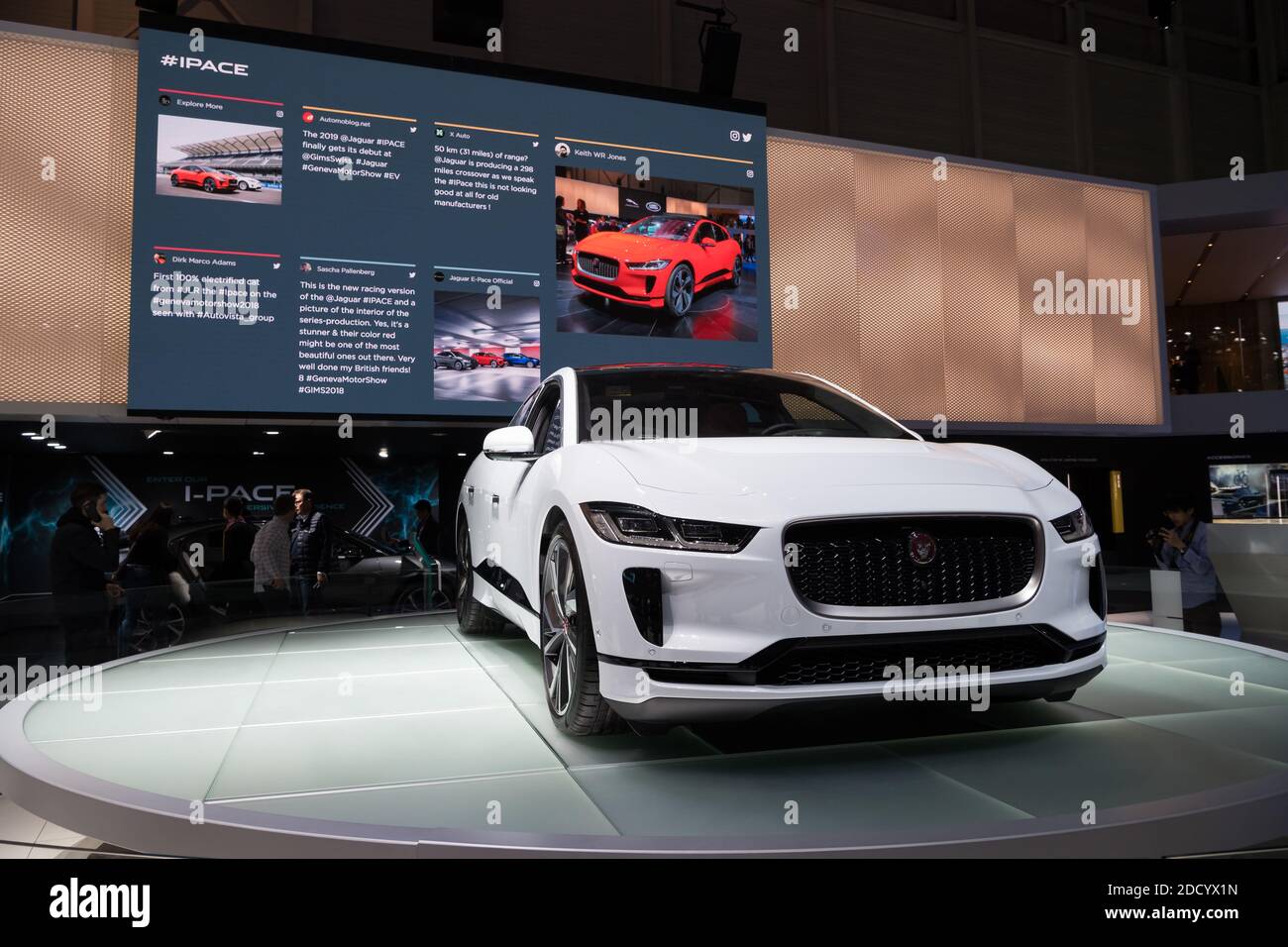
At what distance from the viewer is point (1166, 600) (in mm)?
4926

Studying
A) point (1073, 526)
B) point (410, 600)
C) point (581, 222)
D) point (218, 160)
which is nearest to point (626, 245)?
point (581, 222)

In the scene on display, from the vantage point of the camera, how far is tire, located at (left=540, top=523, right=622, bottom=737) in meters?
2.59

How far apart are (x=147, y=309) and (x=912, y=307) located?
6.92 m

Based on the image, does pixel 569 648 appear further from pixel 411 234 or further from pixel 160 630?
pixel 411 234

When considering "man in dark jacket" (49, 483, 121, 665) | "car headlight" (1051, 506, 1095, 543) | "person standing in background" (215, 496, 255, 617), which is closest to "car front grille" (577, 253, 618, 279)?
"person standing in background" (215, 496, 255, 617)

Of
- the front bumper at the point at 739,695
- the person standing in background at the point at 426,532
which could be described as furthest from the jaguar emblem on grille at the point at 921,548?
the person standing in background at the point at 426,532

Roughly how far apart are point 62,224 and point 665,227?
15.4 feet

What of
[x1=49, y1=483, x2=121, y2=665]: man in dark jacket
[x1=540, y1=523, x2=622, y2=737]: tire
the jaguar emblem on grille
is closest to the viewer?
the jaguar emblem on grille

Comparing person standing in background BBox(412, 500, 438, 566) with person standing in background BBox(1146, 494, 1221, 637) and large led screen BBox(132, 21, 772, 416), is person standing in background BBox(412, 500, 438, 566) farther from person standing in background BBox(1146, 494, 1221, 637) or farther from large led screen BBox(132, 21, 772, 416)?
person standing in background BBox(1146, 494, 1221, 637)

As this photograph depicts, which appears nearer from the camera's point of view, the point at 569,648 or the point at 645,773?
the point at 645,773

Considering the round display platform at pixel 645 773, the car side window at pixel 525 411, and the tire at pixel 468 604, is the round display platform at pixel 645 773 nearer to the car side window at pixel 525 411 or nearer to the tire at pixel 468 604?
the tire at pixel 468 604

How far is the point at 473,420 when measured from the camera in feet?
24.6

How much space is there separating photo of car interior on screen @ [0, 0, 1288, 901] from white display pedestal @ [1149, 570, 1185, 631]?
0.03 m
